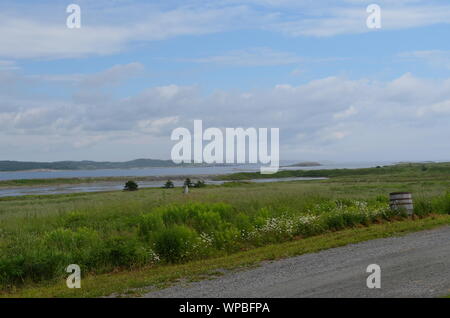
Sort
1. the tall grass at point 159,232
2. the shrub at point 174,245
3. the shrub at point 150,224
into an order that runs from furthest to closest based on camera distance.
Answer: the shrub at point 150,224 → the shrub at point 174,245 → the tall grass at point 159,232

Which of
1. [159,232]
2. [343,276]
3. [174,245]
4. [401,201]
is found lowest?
[174,245]

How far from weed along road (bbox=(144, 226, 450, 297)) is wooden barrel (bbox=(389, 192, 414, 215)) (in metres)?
6.52

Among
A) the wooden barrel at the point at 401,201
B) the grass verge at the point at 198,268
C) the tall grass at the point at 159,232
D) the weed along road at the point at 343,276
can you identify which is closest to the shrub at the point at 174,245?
the tall grass at the point at 159,232

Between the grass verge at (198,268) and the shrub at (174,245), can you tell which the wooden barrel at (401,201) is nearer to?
the grass verge at (198,268)

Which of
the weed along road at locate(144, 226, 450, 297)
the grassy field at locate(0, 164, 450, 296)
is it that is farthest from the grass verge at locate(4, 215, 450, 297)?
the weed along road at locate(144, 226, 450, 297)

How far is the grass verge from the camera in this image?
33.5 ft

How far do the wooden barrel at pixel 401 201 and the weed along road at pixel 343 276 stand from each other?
6524mm

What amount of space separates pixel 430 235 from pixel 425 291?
716 centimetres

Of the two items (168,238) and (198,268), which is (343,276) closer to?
(198,268)

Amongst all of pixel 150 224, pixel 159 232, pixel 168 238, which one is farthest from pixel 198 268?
pixel 150 224

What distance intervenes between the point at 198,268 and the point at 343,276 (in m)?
3.77

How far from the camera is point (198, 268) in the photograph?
1215 cm

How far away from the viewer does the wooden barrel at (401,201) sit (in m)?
19.8
